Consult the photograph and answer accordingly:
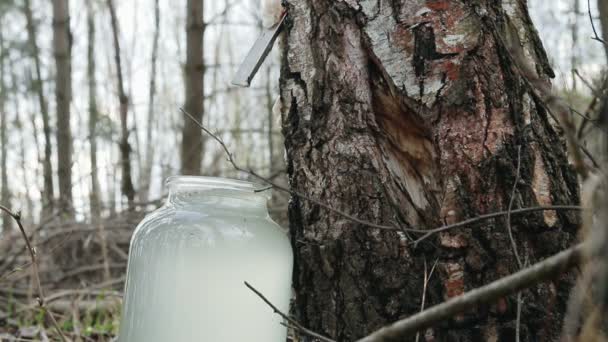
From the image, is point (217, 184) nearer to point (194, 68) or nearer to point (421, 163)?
point (421, 163)

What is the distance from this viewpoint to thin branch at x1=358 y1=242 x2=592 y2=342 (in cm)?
62

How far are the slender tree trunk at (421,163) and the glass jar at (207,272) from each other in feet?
0.47

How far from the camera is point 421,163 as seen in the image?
4.21 ft

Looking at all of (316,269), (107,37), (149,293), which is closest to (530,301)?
(316,269)

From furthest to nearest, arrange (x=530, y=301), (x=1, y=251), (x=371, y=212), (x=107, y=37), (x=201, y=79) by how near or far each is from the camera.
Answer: (x=107, y=37), (x=201, y=79), (x=1, y=251), (x=371, y=212), (x=530, y=301)

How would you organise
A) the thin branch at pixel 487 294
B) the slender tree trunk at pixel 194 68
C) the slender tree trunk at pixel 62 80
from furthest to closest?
1. the slender tree trunk at pixel 62 80
2. the slender tree trunk at pixel 194 68
3. the thin branch at pixel 487 294

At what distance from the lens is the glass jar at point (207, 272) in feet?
3.90

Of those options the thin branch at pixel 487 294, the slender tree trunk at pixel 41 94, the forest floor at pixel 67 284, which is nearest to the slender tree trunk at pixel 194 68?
the forest floor at pixel 67 284

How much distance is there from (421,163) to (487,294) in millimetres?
674

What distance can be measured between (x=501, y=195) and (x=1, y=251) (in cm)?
336

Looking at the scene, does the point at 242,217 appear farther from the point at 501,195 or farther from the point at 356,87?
the point at 501,195

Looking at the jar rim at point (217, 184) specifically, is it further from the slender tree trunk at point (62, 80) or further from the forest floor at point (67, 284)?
the slender tree trunk at point (62, 80)

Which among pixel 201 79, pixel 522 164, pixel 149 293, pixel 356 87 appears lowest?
pixel 149 293

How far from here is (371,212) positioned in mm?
1277
